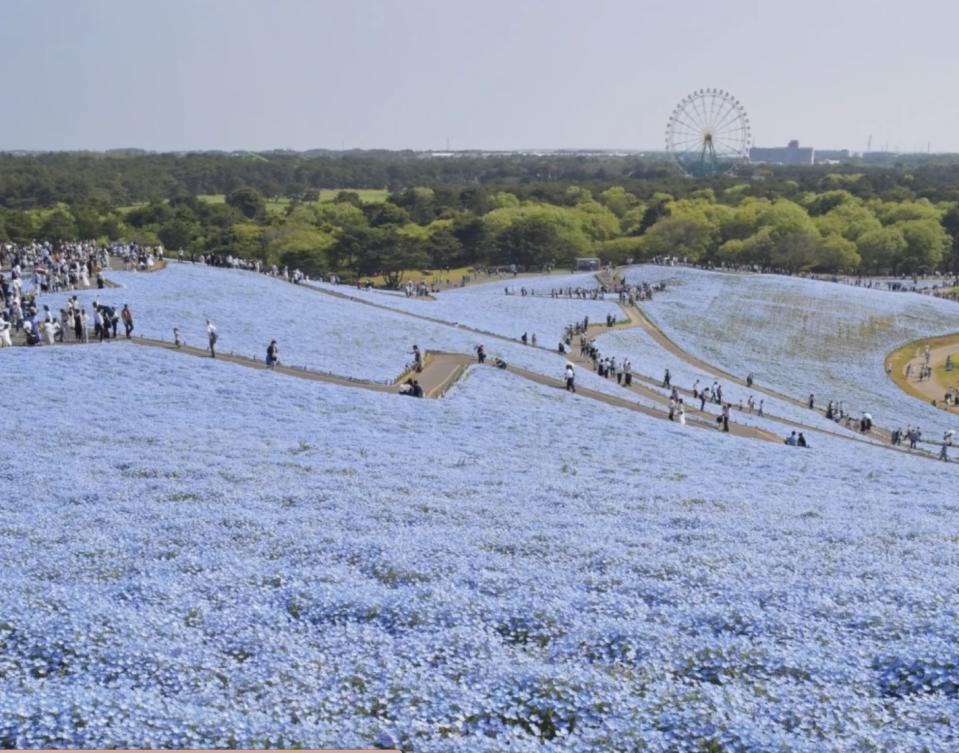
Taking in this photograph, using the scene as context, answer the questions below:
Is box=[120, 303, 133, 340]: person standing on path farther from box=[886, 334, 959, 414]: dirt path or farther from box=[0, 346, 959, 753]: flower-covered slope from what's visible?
box=[886, 334, 959, 414]: dirt path

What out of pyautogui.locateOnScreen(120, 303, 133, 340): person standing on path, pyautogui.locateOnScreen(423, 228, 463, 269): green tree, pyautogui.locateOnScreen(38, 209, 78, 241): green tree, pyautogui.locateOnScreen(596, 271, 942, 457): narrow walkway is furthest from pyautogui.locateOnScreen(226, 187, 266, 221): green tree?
pyautogui.locateOnScreen(120, 303, 133, 340): person standing on path

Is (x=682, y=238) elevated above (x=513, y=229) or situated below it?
below

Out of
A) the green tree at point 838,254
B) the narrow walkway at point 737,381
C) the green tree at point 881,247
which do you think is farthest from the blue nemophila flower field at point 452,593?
the green tree at point 881,247

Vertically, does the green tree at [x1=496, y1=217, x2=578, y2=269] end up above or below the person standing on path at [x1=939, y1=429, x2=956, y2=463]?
above

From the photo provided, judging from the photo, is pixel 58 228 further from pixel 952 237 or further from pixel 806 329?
pixel 952 237

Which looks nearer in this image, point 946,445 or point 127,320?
point 127,320

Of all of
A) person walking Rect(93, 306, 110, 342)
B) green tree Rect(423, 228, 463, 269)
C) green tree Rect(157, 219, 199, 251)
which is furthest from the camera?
green tree Rect(157, 219, 199, 251)

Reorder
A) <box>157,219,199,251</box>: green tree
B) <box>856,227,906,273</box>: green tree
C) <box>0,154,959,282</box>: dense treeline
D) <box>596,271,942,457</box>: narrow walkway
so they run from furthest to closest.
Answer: <box>157,219,199,251</box>: green tree
<box>0,154,959,282</box>: dense treeline
<box>856,227,906,273</box>: green tree
<box>596,271,942,457</box>: narrow walkway

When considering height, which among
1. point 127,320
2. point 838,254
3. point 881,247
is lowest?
point 127,320

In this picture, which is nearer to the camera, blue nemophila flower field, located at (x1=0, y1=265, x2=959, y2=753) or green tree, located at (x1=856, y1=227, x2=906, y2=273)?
blue nemophila flower field, located at (x1=0, y1=265, x2=959, y2=753)

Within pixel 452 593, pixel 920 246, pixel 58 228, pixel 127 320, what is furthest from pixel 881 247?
pixel 452 593

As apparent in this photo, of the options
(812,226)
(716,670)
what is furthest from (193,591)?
(812,226)
